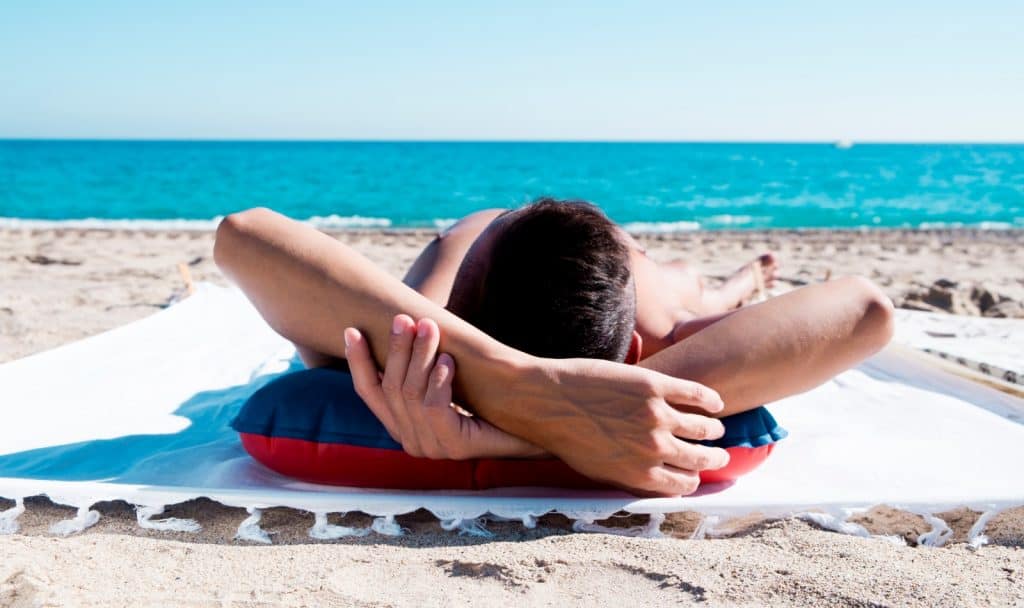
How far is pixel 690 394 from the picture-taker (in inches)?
57.2

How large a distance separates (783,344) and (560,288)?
0.44 meters

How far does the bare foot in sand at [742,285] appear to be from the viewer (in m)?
3.49

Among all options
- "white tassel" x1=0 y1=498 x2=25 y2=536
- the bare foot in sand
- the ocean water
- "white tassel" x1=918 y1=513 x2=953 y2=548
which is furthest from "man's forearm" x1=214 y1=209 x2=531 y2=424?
the ocean water

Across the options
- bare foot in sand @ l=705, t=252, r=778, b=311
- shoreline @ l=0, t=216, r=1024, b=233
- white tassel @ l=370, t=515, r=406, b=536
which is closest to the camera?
white tassel @ l=370, t=515, r=406, b=536

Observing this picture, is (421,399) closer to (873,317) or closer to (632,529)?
(632,529)

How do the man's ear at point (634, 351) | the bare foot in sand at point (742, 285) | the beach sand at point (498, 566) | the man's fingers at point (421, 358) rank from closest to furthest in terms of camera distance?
the beach sand at point (498, 566)
the man's fingers at point (421, 358)
the man's ear at point (634, 351)
the bare foot in sand at point (742, 285)

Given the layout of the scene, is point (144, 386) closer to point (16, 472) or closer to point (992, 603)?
point (16, 472)

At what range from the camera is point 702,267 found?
6.70 metres

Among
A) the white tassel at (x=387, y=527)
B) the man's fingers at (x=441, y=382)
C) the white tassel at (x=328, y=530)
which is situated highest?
the man's fingers at (x=441, y=382)

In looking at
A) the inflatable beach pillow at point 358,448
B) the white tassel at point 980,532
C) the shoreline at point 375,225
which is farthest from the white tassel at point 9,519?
the shoreline at point 375,225

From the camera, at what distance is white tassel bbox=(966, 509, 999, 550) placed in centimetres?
151

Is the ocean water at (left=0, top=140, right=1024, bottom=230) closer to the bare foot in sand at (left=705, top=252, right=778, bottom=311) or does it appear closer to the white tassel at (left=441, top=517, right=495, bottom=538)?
the bare foot in sand at (left=705, top=252, right=778, bottom=311)

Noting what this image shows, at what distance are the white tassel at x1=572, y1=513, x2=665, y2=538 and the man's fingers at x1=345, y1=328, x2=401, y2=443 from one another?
0.38 meters

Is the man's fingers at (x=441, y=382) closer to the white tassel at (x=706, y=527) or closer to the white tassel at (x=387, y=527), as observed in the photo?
the white tassel at (x=387, y=527)
